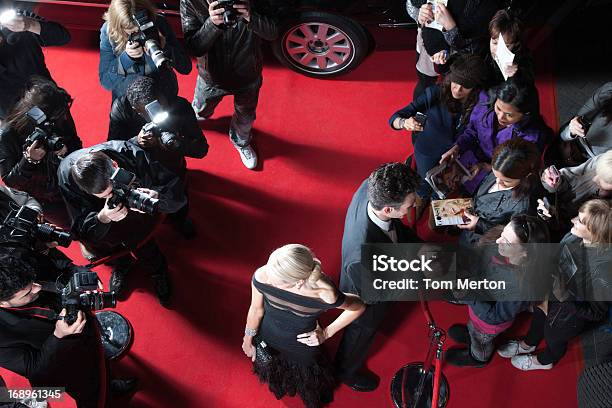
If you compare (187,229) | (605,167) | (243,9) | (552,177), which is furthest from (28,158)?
(605,167)

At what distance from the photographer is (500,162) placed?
2.79 meters

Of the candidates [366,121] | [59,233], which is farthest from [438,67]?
[59,233]

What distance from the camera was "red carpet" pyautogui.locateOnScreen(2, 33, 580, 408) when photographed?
341 cm

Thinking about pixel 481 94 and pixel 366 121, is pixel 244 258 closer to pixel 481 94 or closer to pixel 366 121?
pixel 366 121

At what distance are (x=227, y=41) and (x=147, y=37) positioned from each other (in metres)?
0.54

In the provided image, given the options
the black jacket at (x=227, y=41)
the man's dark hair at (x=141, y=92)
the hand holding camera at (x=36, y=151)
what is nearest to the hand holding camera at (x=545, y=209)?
the black jacket at (x=227, y=41)

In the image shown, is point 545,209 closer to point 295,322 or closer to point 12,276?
point 295,322

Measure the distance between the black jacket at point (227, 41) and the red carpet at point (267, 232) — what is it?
0.87m

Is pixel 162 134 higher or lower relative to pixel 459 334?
higher

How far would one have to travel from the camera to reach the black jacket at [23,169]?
2959mm

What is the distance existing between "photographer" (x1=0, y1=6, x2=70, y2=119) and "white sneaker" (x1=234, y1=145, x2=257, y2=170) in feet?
4.63

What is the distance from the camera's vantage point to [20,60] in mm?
3326

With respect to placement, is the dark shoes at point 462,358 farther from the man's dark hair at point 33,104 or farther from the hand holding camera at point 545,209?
the man's dark hair at point 33,104

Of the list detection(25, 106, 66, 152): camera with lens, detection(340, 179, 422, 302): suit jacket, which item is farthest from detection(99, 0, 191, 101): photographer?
detection(340, 179, 422, 302): suit jacket
